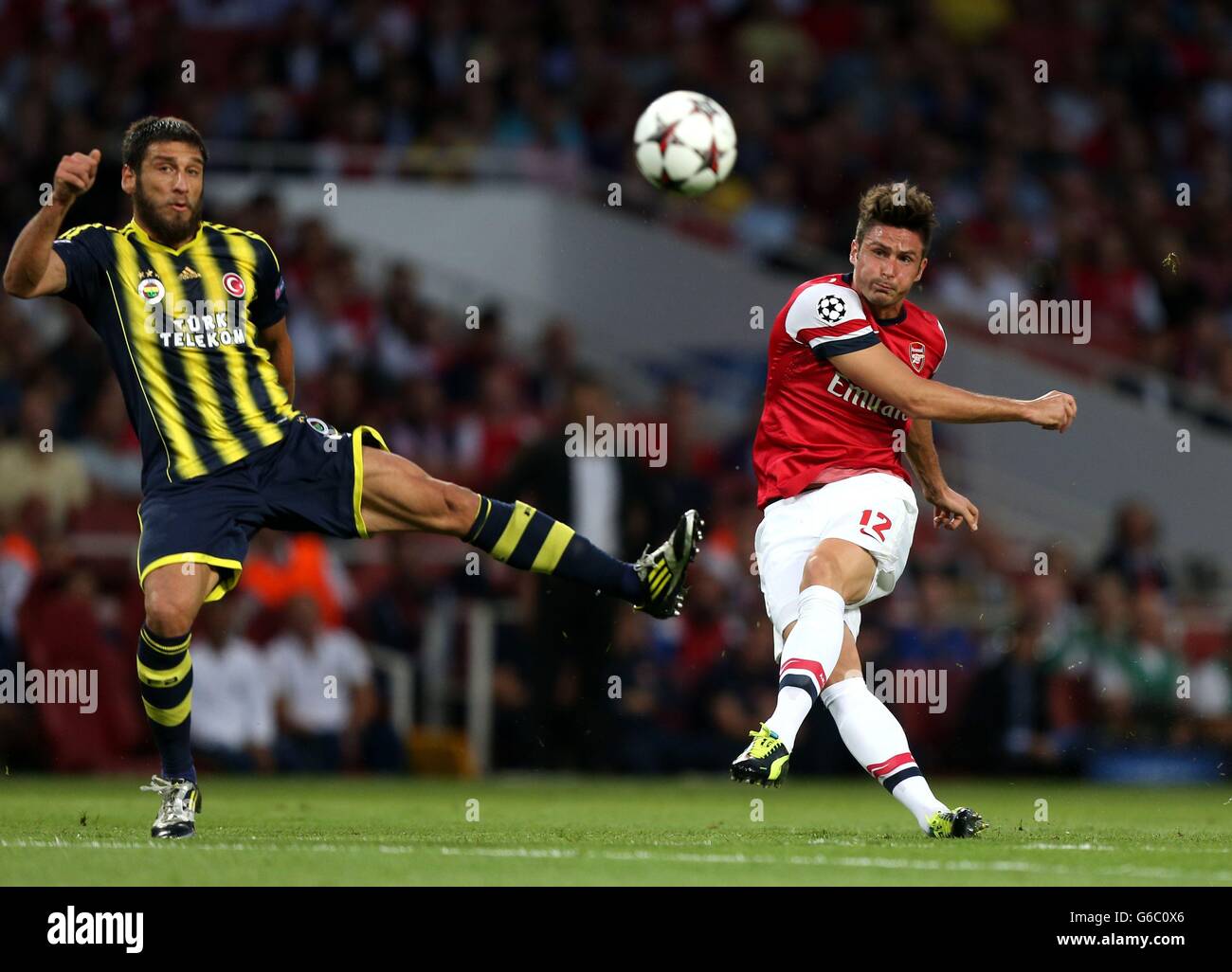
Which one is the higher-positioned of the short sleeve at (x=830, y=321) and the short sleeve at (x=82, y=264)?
the short sleeve at (x=82, y=264)

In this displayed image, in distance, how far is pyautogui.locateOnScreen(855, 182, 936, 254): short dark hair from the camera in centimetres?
722

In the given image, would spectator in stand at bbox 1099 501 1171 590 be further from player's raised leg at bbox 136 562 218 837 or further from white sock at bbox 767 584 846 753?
player's raised leg at bbox 136 562 218 837

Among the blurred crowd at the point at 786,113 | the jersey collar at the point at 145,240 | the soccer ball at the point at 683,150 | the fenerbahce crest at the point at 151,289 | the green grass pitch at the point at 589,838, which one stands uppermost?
the blurred crowd at the point at 786,113

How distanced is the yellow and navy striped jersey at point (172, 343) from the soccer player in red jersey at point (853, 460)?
1921 millimetres

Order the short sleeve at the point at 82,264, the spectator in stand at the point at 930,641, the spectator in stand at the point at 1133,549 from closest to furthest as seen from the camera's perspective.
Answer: the short sleeve at the point at 82,264 → the spectator in stand at the point at 930,641 → the spectator in stand at the point at 1133,549

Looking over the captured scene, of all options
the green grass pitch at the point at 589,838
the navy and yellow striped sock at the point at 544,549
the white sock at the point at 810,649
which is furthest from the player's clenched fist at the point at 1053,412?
the navy and yellow striped sock at the point at 544,549

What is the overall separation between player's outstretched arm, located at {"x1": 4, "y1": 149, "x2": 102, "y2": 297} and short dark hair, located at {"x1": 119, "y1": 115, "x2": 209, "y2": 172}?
366mm

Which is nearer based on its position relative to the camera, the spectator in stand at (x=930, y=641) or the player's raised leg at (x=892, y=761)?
the player's raised leg at (x=892, y=761)

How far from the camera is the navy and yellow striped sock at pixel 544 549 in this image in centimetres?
780

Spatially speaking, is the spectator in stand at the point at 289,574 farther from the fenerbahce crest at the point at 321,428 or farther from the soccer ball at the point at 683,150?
the fenerbahce crest at the point at 321,428

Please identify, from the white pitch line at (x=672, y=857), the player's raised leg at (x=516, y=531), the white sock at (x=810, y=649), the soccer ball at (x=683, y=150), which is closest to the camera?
the white pitch line at (x=672, y=857)

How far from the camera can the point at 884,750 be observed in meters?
7.14

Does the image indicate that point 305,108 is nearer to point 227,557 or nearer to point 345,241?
point 345,241

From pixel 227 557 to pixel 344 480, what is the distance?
57 cm
